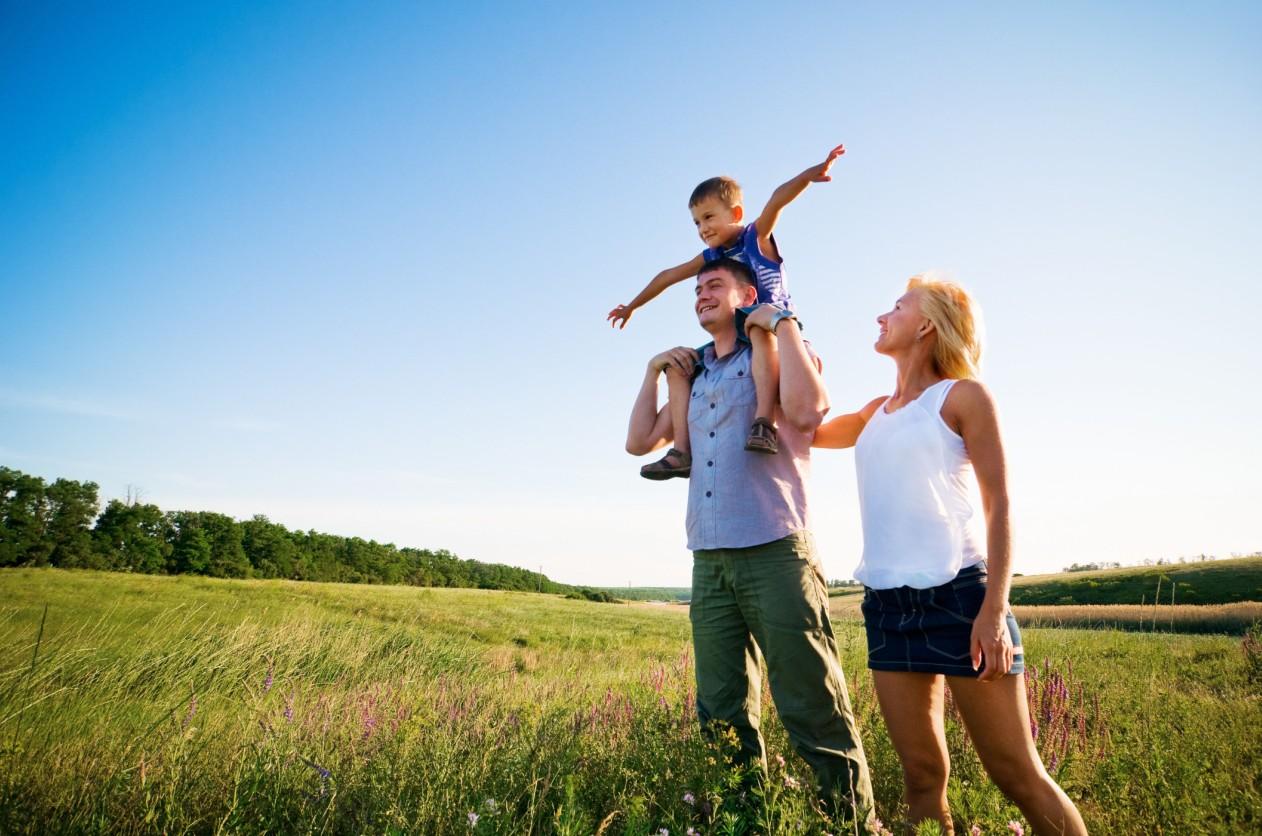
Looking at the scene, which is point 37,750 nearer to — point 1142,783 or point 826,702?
point 826,702

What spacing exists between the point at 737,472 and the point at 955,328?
1.16 metres

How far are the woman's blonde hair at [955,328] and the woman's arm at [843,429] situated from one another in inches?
18.3

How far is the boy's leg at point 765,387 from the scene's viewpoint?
9.36 ft

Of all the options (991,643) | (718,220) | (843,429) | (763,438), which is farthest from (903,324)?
(718,220)

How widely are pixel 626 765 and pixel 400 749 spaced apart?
1200 mm

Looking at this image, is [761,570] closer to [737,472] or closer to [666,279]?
[737,472]

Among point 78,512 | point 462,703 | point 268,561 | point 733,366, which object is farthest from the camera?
point 268,561

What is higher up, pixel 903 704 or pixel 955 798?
pixel 903 704

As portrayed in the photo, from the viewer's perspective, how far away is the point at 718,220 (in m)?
4.33

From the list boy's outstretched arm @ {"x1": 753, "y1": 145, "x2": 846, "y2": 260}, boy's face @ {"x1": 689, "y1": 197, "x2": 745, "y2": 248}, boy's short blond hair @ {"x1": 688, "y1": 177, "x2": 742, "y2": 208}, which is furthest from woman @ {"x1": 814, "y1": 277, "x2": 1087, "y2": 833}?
boy's short blond hair @ {"x1": 688, "y1": 177, "x2": 742, "y2": 208}

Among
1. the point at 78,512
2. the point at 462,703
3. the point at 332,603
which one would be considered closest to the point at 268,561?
the point at 78,512

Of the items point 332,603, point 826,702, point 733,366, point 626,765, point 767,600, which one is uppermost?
point 733,366

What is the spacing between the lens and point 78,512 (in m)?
61.0

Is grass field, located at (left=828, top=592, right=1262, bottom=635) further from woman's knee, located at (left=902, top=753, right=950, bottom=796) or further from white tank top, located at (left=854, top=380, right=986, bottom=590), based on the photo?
white tank top, located at (left=854, top=380, right=986, bottom=590)
